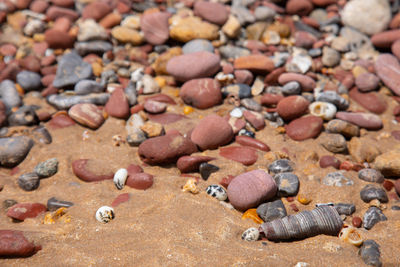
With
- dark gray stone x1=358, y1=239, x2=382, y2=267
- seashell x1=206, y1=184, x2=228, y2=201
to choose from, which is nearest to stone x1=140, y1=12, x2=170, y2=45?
seashell x1=206, y1=184, x2=228, y2=201

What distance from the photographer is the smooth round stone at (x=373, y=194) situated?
289cm

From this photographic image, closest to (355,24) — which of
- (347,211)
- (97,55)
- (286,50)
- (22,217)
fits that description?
(286,50)

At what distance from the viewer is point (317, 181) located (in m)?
3.12

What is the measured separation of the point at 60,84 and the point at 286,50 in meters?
3.35

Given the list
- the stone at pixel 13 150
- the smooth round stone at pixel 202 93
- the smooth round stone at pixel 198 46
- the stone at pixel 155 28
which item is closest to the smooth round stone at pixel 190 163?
the smooth round stone at pixel 202 93

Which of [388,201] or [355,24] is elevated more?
[355,24]

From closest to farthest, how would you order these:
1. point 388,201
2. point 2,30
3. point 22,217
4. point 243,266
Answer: point 243,266 → point 22,217 → point 388,201 → point 2,30

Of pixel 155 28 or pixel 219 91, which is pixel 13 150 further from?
pixel 155 28

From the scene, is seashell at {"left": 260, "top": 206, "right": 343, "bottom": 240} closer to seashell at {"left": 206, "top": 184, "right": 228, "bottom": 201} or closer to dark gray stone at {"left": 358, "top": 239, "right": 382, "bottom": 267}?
dark gray stone at {"left": 358, "top": 239, "right": 382, "bottom": 267}

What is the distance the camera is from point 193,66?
427 cm

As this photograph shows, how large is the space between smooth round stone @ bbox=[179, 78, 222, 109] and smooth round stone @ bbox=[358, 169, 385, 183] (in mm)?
1853

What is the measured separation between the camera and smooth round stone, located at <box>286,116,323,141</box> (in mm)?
3711

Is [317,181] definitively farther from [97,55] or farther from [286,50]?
[97,55]

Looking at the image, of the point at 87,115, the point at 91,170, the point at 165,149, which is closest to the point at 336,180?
the point at 165,149
